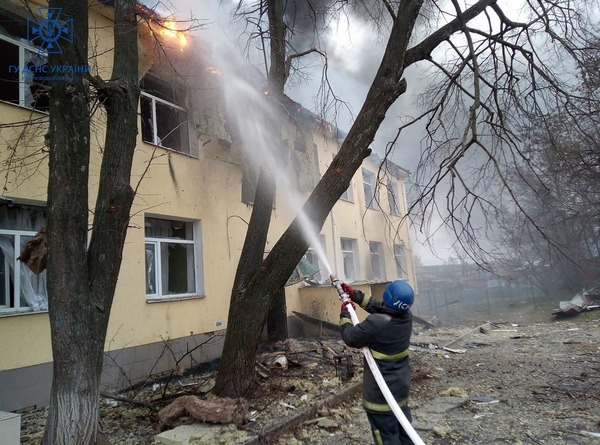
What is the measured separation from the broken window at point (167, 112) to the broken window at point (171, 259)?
69.5 inches

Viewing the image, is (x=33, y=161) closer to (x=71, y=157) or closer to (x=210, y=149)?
(x=71, y=157)

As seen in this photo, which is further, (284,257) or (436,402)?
(436,402)

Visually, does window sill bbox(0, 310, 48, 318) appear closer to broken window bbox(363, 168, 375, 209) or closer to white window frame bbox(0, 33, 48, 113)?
white window frame bbox(0, 33, 48, 113)

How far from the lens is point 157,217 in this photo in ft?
25.8

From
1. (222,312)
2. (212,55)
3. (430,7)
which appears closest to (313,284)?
(222,312)

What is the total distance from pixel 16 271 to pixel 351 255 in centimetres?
1135

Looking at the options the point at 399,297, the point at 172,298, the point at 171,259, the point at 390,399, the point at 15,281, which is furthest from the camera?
the point at 171,259

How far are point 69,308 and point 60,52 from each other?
2206 mm

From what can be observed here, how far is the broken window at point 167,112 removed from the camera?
27.4 feet

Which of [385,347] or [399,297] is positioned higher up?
[399,297]

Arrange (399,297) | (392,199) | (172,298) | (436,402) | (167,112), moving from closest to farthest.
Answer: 1. (399,297)
2. (436,402)
3. (392,199)
4. (172,298)
5. (167,112)

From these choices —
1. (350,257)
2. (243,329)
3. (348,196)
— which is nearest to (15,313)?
(243,329)

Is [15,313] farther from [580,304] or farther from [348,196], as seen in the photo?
[580,304]

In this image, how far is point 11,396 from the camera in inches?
207
